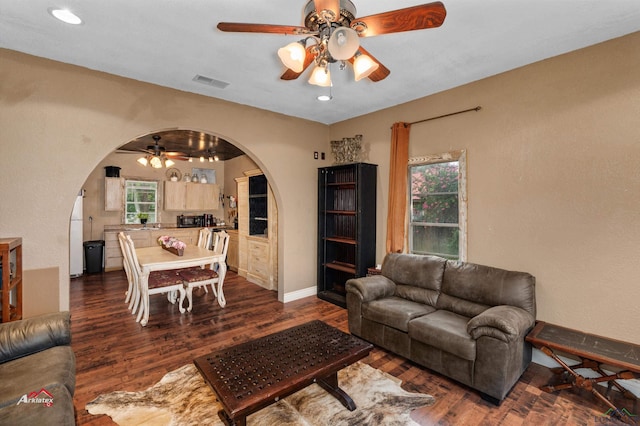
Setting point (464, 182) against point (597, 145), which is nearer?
point (597, 145)

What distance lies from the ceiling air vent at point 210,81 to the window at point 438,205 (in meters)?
2.49

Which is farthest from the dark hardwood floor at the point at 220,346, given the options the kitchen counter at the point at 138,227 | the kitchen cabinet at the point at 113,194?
the kitchen cabinet at the point at 113,194

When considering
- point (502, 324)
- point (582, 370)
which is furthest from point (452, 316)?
point (582, 370)

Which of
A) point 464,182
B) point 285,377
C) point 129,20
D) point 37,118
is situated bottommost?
point 285,377

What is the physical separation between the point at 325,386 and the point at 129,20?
Result: 3172 millimetres

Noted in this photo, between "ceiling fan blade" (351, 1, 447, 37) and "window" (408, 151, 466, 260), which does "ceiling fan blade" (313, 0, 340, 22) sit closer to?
"ceiling fan blade" (351, 1, 447, 37)

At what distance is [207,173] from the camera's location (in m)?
7.90

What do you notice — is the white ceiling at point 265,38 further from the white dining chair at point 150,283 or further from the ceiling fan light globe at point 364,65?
the white dining chair at point 150,283

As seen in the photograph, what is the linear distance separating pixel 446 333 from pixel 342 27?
2358mm

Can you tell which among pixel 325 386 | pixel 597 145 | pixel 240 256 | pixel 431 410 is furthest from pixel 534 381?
pixel 240 256

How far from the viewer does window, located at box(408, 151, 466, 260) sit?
3.39 metres

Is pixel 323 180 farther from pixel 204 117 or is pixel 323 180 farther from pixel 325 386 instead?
pixel 325 386

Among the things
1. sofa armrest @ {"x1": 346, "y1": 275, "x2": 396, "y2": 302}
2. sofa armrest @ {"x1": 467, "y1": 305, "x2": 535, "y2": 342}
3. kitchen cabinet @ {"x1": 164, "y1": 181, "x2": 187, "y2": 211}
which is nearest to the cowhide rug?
sofa armrest @ {"x1": 467, "y1": 305, "x2": 535, "y2": 342}

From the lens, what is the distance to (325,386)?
2.31 m
